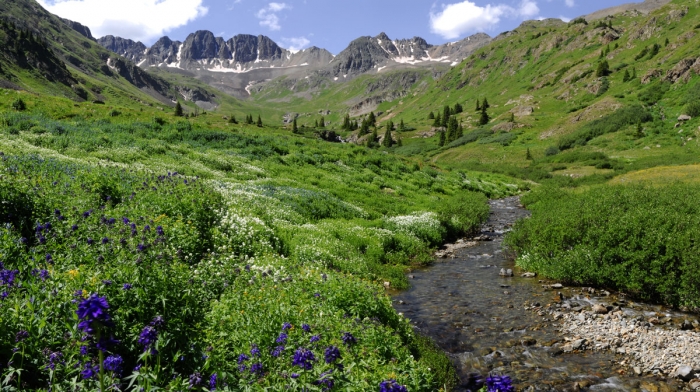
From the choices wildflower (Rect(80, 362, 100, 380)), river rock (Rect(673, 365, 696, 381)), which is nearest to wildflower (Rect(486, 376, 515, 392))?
wildflower (Rect(80, 362, 100, 380))

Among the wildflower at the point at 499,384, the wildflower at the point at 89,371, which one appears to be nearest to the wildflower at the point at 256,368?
the wildflower at the point at 89,371

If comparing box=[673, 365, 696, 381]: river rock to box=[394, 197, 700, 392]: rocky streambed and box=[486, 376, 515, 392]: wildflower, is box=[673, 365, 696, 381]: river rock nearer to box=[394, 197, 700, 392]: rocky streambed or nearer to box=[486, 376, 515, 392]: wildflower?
box=[394, 197, 700, 392]: rocky streambed

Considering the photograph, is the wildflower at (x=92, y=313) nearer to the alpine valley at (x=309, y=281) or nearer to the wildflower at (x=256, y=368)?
the alpine valley at (x=309, y=281)

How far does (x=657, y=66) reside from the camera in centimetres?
11262

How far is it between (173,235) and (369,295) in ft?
19.0

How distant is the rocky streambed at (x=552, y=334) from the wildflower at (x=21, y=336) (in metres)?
6.65

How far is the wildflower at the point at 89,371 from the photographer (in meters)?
4.33

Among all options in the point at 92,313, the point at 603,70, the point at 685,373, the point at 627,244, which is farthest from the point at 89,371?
the point at 603,70

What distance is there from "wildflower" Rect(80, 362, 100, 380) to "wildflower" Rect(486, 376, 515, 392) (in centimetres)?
436

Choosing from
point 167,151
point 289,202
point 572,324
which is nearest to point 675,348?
point 572,324

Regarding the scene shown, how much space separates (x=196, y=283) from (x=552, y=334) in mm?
10189

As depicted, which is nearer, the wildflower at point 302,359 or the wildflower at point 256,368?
the wildflower at point 302,359

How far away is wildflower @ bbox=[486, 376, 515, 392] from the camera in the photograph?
372 cm

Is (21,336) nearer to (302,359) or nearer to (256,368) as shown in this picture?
(256,368)
